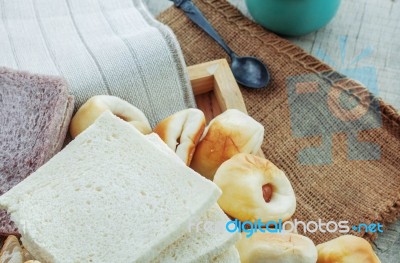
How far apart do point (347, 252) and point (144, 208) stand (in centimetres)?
48

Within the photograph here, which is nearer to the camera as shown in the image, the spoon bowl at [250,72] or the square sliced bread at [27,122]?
the square sliced bread at [27,122]

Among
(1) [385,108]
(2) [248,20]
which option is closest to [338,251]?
(1) [385,108]

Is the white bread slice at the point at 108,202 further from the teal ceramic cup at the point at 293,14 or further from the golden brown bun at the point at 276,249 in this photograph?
the teal ceramic cup at the point at 293,14

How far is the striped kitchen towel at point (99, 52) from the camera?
1687 millimetres

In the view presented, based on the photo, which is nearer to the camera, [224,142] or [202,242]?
[202,242]

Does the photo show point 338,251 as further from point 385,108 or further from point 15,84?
point 15,84

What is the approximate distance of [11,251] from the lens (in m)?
1.36

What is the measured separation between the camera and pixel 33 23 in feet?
6.04

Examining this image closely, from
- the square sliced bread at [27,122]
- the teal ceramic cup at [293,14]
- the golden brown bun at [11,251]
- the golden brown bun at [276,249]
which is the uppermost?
the square sliced bread at [27,122]

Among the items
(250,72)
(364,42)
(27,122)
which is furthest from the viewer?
(364,42)

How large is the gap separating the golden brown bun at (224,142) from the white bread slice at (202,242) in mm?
249

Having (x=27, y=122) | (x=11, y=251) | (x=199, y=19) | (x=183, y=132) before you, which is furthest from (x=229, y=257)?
(x=199, y=19)

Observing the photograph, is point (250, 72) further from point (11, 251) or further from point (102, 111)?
point (11, 251)

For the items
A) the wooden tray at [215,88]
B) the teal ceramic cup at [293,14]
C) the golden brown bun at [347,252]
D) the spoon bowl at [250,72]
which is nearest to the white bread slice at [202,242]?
the golden brown bun at [347,252]
